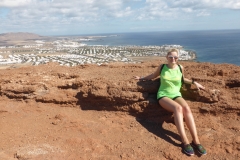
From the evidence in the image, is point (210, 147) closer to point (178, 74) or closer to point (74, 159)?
point (178, 74)

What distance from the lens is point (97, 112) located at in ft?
28.6

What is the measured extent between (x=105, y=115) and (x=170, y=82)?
2.53 meters

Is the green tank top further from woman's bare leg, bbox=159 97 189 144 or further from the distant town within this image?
the distant town

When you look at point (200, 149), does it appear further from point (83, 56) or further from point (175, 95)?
point (83, 56)

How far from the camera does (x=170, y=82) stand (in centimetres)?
752

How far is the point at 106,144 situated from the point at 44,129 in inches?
85.4

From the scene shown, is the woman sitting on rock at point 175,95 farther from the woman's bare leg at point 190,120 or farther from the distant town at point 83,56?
the distant town at point 83,56

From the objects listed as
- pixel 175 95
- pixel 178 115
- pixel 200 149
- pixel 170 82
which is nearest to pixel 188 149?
pixel 200 149

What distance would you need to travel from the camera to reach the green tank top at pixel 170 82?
751cm

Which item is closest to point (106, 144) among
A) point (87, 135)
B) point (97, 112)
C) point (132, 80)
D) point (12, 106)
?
point (87, 135)

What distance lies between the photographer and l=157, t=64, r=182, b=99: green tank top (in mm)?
7512

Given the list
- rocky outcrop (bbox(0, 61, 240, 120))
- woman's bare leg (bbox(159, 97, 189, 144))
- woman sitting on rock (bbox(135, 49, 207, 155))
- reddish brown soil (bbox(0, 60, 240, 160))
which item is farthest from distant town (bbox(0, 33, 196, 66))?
woman's bare leg (bbox(159, 97, 189, 144))

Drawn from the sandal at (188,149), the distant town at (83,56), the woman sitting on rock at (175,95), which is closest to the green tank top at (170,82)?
the woman sitting on rock at (175,95)

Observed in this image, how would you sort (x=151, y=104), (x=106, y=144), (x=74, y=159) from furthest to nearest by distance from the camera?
(x=151, y=104) < (x=106, y=144) < (x=74, y=159)
